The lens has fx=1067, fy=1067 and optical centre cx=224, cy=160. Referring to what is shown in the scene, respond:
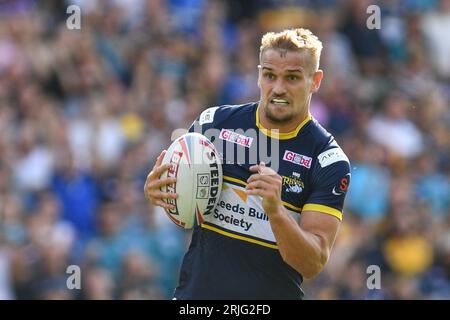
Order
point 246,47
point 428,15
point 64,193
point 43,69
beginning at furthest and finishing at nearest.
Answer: point 428,15 → point 246,47 → point 43,69 → point 64,193

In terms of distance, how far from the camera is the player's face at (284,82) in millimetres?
6293

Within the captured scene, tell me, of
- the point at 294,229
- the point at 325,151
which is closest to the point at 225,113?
the point at 325,151

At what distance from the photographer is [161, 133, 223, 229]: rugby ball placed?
6371mm

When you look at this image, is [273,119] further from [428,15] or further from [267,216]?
[428,15]

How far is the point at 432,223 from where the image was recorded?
1268 cm

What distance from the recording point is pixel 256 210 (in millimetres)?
6422

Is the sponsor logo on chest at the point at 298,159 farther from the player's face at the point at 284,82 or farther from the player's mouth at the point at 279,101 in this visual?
the player's mouth at the point at 279,101

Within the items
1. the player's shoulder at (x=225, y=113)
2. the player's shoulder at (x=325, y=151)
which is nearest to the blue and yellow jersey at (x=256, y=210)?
the player's shoulder at (x=325, y=151)

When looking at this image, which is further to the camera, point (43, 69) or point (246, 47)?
point (246, 47)

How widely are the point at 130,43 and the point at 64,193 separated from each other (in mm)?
2695

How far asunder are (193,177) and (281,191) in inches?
21.0

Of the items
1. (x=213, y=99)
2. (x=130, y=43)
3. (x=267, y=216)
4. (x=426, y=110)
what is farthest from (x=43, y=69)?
(x=267, y=216)

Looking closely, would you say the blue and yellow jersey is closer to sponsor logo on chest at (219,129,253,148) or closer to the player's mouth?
sponsor logo on chest at (219,129,253,148)
